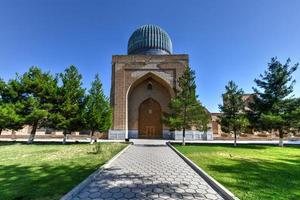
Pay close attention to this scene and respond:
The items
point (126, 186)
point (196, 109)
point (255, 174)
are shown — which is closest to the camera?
point (126, 186)

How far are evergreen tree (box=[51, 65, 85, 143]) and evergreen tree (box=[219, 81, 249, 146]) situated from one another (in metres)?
13.8

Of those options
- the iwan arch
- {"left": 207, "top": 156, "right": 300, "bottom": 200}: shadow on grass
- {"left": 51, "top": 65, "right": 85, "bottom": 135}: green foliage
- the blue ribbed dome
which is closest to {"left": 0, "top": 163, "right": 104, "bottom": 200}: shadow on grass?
{"left": 207, "top": 156, "right": 300, "bottom": 200}: shadow on grass

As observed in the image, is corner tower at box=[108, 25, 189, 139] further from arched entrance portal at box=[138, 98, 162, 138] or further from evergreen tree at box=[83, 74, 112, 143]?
evergreen tree at box=[83, 74, 112, 143]

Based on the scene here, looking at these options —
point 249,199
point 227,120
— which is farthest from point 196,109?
point 249,199

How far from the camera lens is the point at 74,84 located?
19500mm

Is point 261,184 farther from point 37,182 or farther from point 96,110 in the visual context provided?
point 96,110

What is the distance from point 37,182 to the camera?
5293mm

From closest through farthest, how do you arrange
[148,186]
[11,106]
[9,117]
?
[148,186] < [9,117] < [11,106]

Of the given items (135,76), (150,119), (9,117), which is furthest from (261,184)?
(150,119)

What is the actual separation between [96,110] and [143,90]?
14.2 m

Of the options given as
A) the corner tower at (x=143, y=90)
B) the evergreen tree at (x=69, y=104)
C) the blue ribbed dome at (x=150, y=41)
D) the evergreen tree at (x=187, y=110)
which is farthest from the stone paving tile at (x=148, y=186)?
the blue ribbed dome at (x=150, y=41)

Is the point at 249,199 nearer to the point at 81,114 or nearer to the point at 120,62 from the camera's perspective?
the point at 81,114

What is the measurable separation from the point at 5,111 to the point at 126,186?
1601cm

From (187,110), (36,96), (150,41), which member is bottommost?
(187,110)
